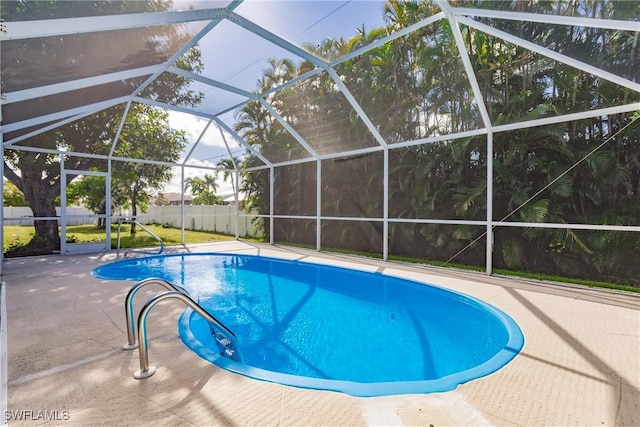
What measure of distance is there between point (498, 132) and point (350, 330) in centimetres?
548

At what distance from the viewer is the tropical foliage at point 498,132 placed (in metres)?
5.13

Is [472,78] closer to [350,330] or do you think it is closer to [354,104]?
[354,104]

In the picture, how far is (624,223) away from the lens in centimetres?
547

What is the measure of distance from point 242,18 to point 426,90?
3.78 m

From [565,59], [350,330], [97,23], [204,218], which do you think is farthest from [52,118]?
[204,218]

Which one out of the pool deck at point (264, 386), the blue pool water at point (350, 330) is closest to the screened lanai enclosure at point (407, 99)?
the blue pool water at point (350, 330)

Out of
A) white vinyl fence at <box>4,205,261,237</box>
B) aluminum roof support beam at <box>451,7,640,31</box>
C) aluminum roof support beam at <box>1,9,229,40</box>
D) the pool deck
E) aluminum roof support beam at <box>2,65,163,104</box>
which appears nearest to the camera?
the pool deck

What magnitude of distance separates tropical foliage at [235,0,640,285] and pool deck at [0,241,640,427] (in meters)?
2.75

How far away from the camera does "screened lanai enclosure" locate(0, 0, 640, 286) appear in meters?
4.20

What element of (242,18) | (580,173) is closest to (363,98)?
(242,18)

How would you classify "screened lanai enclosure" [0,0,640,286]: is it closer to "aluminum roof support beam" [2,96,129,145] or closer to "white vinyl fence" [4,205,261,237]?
"aluminum roof support beam" [2,96,129,145]

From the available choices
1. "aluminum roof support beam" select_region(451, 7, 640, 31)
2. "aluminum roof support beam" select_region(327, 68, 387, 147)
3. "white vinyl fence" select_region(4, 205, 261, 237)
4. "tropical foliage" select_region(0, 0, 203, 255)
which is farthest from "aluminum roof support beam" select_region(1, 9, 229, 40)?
"white vinyl fence" select_region(4, 205, 261, 237)

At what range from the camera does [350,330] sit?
4.14 meters

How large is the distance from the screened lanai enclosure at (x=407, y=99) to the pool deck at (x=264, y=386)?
8.38 feet
